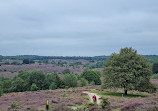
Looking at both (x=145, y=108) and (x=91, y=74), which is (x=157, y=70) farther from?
(x=145, y=108)

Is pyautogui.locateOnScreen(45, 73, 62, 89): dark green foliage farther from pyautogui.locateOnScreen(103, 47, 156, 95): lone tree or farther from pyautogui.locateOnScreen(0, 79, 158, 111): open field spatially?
pyautogui.locateOnScreen(103, 47, 156, 95): lone tree

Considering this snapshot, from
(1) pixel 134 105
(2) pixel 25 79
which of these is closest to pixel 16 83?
(2) pixel 25 79

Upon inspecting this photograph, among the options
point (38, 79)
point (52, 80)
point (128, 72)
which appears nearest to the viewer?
point (128, 72)

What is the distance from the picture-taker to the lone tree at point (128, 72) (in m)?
41.3

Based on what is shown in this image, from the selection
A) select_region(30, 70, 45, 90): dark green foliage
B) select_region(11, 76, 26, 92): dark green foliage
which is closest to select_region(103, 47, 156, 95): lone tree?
select_region(11, 76, 26, 92): dark green foliage

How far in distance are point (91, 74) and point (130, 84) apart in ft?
169

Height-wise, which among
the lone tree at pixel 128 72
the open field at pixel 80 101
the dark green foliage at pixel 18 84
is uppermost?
the lone tree at pixel 128 72

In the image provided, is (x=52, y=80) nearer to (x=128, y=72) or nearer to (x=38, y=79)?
(x=38, y=79)

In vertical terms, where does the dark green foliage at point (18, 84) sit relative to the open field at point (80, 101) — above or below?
below

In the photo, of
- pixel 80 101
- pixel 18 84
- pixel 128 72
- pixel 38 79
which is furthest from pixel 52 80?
pixel 80 101

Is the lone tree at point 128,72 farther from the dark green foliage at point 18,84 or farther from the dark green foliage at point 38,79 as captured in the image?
the dark green foliage at point 38,79

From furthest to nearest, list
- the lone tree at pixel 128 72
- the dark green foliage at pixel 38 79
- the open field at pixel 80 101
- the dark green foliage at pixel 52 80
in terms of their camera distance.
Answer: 1. the dark green foliage at pixel 52 80
2. the dark green foliage at pixel 38 79
3. the lone tree at pixel 128 72
4. the open field at pixel 80 101

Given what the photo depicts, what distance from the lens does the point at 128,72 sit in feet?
138

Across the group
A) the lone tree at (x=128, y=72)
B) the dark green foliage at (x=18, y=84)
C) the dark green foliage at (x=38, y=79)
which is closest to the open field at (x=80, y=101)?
the lone tree at (x=128, y=72)
